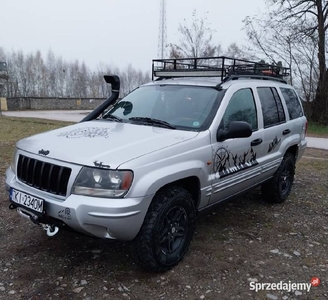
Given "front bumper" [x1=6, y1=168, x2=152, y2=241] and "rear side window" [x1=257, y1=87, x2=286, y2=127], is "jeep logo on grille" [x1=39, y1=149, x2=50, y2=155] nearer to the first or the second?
"front bumper" [x1=6, y1=168, x2=152, y2=241]

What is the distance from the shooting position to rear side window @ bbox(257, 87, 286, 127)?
4344 mm

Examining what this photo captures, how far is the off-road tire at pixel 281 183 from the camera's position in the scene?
15.8 ft

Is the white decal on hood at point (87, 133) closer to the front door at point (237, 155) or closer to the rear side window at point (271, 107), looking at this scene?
the front door at point (237, 155)

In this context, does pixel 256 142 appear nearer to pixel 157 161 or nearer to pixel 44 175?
pixel 157 161

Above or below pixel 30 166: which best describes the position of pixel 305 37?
above

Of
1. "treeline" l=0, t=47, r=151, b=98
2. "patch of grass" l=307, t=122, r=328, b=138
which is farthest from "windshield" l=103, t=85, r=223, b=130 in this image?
"treeline" l=0, t=47, r=151, b=98

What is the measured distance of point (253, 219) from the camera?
4.43m

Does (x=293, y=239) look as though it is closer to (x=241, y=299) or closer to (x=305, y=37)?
(x=241, y=299)

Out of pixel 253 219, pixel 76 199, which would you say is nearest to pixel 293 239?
pixel 253 219

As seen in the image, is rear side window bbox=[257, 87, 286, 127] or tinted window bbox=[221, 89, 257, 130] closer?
tinted window bbox=[221, 89, 257, 130]

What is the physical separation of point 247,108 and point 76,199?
7.81 feet

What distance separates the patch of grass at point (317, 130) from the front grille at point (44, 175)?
629 inches

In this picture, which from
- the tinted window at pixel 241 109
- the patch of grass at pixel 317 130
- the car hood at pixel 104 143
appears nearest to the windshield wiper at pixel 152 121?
the car hood at pixel 104 143

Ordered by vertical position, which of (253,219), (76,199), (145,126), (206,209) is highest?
(145,126)
